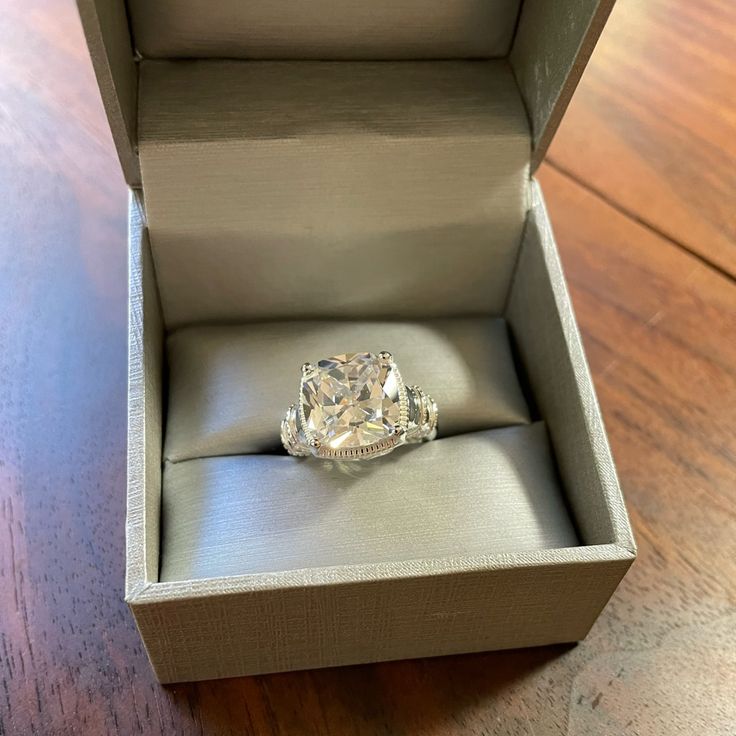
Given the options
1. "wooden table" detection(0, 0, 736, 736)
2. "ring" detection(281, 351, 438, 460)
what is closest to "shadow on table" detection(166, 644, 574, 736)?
"wooden table" detection(0, 0, 736, 736)

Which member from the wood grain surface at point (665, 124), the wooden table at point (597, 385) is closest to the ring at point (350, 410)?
the wooden table at point (597, 385)

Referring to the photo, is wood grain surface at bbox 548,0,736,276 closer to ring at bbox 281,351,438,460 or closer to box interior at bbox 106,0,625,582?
box interior at bbox 106,0,625,582

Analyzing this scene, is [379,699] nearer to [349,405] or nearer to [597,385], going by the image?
[349,405]

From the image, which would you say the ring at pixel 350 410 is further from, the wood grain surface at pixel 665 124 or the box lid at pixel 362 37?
the wood grain surface at pixel 665 124

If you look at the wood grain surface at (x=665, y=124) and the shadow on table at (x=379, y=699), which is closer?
the shadow on table at (x=379, y=699)

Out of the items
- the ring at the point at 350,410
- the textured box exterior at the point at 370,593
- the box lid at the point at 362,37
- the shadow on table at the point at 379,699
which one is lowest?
the shadow on table at the point at 379,699

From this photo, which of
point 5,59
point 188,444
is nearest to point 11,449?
point 188,444

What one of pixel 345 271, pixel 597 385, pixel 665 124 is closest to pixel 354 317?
pixel 345 271
